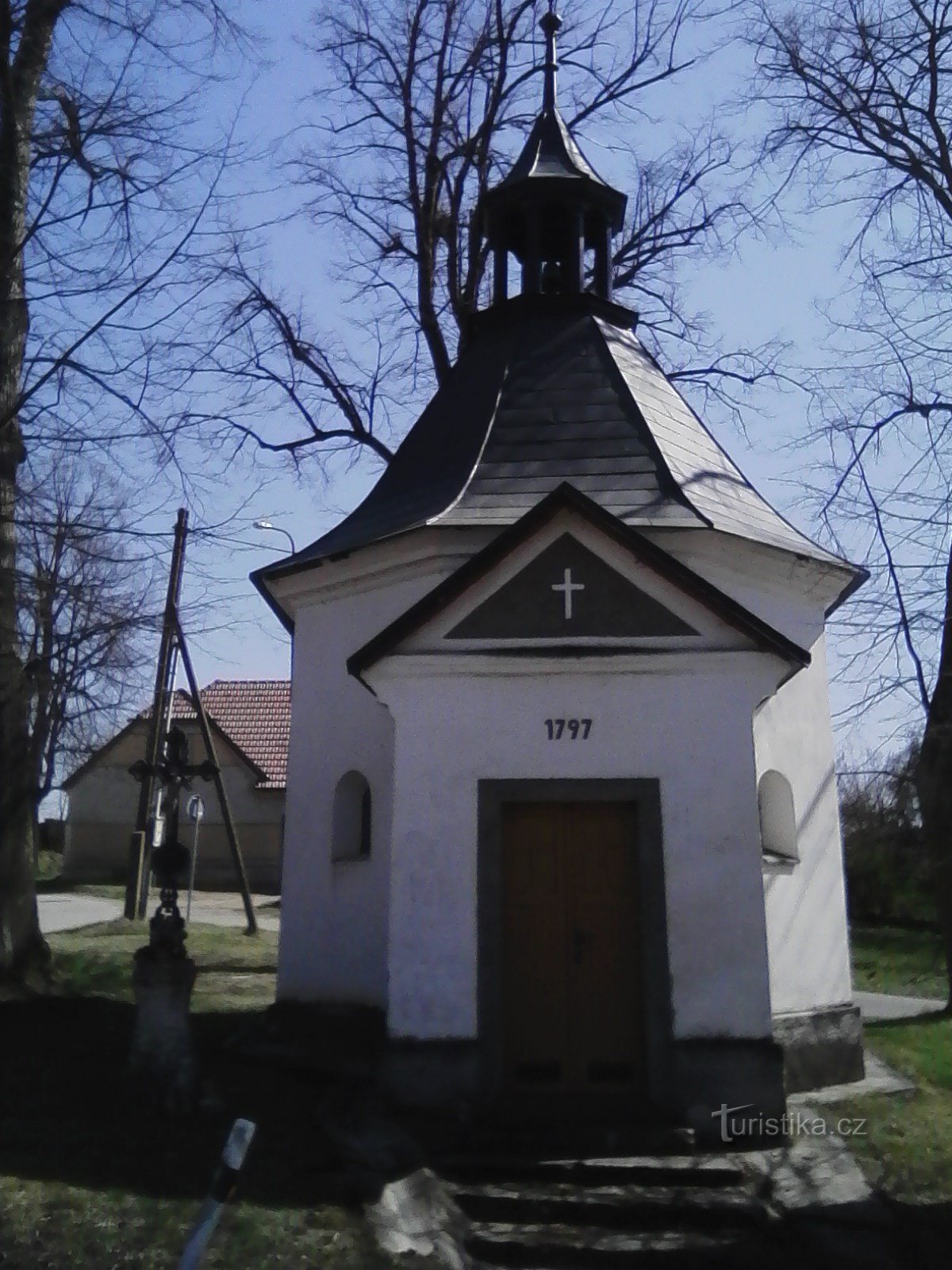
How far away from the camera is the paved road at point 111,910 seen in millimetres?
20661

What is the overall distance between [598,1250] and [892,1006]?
381 inches

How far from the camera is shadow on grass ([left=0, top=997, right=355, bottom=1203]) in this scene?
6453mm

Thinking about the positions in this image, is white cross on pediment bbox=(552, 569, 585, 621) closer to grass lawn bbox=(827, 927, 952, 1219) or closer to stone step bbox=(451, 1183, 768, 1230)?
stone step bbox=(451, 1183, 768, 1230)

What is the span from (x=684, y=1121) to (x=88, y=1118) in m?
3.91

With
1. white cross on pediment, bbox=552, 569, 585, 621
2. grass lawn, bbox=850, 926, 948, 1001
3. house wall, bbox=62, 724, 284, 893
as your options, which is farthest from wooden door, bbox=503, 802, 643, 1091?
house wall, bbox=62, 724, 284, 893

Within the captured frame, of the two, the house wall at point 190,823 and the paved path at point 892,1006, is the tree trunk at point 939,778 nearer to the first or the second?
the paved path at point 892,1006

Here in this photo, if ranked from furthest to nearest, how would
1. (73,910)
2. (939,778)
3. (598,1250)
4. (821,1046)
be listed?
1. (73,910)
2. (939,778)
3. (821,1046)
4. (598,1250)

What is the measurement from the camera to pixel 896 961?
18.6 metres

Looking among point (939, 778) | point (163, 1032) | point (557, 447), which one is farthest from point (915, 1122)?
point (557, 447)

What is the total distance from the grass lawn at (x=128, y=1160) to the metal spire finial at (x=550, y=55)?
12.1 metres

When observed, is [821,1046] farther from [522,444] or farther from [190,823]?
[190,823]

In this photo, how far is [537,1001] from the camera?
8.37m

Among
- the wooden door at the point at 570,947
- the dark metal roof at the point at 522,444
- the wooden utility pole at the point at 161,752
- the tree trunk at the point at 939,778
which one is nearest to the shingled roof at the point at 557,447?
the dark metal roof at the point at 522,444

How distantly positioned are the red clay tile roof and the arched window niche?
21339mm
